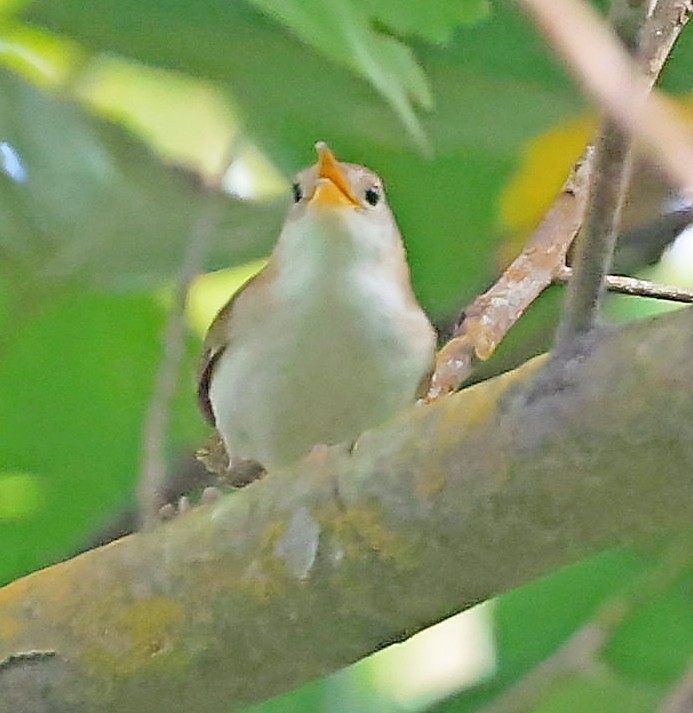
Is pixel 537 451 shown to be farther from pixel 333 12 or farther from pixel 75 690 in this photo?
pixel 75 690

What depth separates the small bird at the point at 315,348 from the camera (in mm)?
1015

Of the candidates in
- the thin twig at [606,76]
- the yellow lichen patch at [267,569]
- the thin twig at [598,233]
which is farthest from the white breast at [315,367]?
the thin twig at [606,76]

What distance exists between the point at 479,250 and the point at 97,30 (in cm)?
41

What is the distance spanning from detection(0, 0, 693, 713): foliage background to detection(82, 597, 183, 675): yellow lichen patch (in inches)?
19.9

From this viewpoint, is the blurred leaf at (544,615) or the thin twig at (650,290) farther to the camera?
the blurred leaf at (544,615)

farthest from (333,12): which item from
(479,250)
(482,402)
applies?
(479,250)

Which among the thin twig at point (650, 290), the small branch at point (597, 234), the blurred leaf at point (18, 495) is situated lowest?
the blurred leaf at point (18, 495)

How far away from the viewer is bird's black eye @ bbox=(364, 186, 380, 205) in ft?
4.00

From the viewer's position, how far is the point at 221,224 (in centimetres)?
131

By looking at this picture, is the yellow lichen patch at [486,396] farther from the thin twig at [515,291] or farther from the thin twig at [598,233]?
the thin twig at [515,291]

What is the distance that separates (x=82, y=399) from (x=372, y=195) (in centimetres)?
36

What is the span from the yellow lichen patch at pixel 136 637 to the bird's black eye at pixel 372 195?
0.61 meters

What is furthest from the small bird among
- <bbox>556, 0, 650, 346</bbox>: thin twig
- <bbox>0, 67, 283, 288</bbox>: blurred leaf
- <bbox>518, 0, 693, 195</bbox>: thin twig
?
<bbox>518, 0, 693, 195</bbox>: thin twig

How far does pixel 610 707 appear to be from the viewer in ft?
4.01
